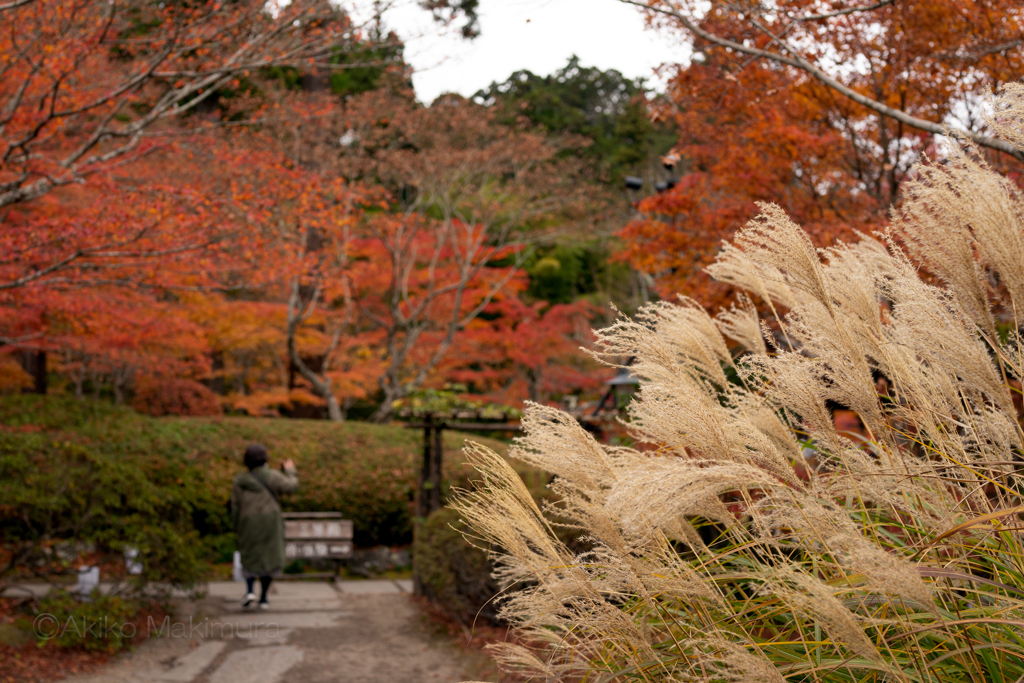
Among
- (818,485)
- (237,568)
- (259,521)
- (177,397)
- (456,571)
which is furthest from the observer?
(177,397)

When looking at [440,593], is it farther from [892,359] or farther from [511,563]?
[892,359]

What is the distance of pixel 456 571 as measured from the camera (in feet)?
18.8

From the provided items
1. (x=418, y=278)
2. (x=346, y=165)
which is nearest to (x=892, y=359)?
(x=346, y=165)

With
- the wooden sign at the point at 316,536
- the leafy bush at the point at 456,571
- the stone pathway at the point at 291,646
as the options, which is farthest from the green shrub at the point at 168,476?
the leafy bush at the point at 456,571

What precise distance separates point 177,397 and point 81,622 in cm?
903

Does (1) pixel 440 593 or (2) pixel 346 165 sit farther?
(2) pixel 346 165

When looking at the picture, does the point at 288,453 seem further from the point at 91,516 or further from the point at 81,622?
the point at 81,622

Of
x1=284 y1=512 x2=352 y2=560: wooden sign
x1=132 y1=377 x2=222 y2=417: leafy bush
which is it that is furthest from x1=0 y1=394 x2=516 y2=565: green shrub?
x1=132 y1=377 x2=222 y2=417: leafy bush

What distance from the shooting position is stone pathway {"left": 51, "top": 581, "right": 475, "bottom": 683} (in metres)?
4.84

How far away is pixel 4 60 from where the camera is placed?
5941mm

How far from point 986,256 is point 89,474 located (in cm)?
588

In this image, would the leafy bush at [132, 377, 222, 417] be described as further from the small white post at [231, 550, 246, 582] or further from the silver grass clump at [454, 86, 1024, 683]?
the silver grass clump at [454, 86, 1024, 683]

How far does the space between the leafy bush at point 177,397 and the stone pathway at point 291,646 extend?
692 centimetres

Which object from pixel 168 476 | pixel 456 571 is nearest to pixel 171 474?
pixel 168 476
